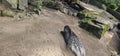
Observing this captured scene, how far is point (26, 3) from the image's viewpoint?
849cm

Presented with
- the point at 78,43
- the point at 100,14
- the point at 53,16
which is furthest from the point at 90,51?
the point at 100,14

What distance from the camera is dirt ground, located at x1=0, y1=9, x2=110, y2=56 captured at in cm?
550

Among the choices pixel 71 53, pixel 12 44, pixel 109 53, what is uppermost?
pixel 12 44

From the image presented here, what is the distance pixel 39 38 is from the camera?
6.23 m

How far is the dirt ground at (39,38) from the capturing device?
550 centimetres

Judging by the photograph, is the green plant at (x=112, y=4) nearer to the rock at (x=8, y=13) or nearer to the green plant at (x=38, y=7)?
the green plant at (x=38, y=7)

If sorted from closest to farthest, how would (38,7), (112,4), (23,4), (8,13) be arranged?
(8,13)
(23,4)
(38,7)
(112,4)

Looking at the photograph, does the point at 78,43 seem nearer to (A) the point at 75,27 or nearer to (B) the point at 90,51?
(B) the point at 90,51

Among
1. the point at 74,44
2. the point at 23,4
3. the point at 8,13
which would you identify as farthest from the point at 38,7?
the point at 74,44

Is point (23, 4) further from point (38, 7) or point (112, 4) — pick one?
point (112, 4)

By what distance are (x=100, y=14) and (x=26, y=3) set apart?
3.88 metres

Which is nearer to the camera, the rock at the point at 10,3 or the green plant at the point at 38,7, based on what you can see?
the rock at the point at 10,3

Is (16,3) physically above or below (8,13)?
above

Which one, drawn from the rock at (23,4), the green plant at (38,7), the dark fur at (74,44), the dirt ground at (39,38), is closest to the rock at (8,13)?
the dirt ground at (39,38)
